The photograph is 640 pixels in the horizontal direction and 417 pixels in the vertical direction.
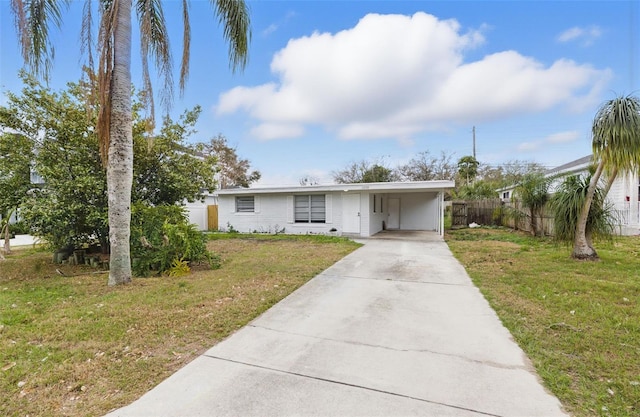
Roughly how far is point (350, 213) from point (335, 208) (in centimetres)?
73

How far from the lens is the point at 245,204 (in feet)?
51.5

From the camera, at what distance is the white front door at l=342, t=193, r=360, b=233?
1351cm

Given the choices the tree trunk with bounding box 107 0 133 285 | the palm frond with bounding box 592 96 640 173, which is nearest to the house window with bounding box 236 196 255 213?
the tree trunk with bounding box 107 0 133 285

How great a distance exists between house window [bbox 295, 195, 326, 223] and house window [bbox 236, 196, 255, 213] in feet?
8.58

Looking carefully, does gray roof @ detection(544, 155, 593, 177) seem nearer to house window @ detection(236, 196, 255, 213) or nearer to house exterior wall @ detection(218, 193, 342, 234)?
house exterior wall @ detection(218, 193, 342, 234)

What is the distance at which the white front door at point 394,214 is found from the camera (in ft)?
57.4

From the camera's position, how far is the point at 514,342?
317 cm

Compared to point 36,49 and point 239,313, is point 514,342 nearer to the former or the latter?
point 239,313

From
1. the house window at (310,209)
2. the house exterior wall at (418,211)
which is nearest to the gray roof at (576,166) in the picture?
the house exterior wall at (418,211)

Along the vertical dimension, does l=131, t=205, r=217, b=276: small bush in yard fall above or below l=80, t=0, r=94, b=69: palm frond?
below

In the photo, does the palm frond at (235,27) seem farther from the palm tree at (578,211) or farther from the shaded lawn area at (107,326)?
the palm tree at (578,211)

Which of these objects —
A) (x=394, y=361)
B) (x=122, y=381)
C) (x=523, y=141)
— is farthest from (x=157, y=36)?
(x=523, y=141)

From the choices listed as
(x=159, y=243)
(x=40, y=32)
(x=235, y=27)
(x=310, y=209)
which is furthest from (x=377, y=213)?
(x=40, y=32)

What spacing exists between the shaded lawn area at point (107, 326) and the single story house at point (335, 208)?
676cm
